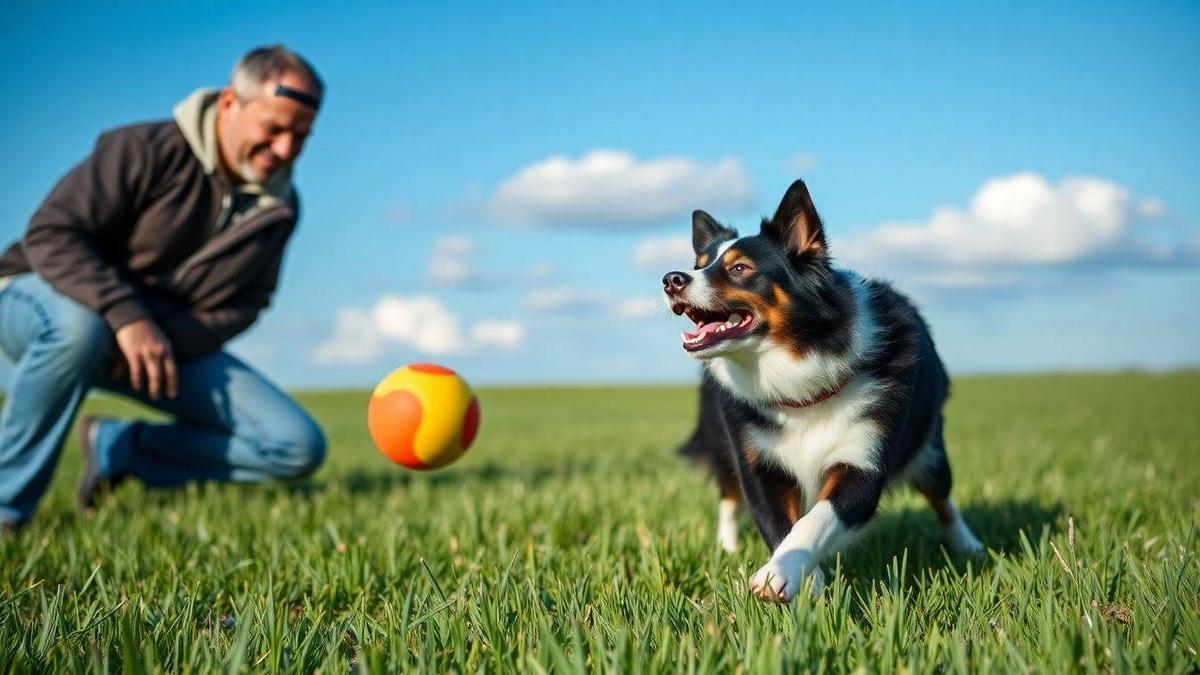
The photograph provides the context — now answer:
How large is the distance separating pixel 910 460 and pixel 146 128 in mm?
4439

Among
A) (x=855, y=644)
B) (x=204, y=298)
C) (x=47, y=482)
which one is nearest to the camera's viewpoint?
(x=855, y=644)

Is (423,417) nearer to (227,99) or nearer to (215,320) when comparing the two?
(215,320)

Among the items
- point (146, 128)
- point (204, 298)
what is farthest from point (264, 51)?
point (204, 298)

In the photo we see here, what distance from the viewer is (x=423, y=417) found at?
4.05 m

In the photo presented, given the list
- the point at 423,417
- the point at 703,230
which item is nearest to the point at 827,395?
the point at 703,230

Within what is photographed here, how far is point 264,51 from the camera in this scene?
4934 mm

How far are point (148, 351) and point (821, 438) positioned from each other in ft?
11.6

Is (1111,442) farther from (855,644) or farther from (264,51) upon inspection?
(264,51)

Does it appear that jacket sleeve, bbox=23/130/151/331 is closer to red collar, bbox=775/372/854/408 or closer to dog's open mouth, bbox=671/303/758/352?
dog's open mouth, bbox=671/303/758/352

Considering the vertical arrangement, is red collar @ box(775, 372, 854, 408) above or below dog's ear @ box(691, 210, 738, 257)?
below

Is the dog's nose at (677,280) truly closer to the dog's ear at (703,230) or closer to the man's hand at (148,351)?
the dog's ear at (703,230)

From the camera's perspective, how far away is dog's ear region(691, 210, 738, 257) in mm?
3730

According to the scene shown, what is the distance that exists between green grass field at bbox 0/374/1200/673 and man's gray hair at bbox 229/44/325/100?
2.36 metres

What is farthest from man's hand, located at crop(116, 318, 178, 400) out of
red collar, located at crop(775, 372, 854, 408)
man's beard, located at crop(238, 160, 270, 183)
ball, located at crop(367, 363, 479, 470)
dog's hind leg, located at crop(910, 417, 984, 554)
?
dog's hind leg, located at crop(910, 417, 984, 554)
